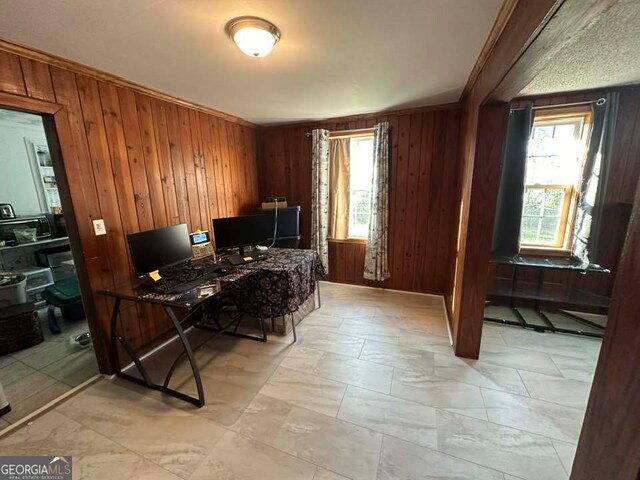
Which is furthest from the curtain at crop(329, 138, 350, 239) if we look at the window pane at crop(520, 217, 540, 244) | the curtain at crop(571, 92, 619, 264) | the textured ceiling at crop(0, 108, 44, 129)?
the textured ceiling at crop(0, 108, 44, 129)

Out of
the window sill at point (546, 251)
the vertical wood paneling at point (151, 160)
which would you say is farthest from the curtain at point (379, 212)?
the vertical wood paneling at point (151, 160)

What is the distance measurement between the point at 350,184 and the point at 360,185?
14 cm

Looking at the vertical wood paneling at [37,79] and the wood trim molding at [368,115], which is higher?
the wood trim molding at [368,115]

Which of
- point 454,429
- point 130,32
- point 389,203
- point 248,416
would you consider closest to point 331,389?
point 248,416

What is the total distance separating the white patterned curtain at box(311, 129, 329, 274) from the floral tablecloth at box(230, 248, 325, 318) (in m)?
1.16

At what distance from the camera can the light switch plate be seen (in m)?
1.95

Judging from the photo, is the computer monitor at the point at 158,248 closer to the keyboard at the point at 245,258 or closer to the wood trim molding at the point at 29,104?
the keyboard at the point at 245,258

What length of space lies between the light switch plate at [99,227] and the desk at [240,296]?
440mm

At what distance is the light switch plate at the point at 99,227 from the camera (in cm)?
195

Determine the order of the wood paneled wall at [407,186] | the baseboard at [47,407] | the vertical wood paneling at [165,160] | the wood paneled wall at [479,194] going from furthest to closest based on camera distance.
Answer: the wood paneled wall at [407,186]
the vertical wood paneling at [165,160]
the baseboard at [47,407]
the wood paneled wall at [479,194]

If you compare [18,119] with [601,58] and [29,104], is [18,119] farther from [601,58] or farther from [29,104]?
[601,58]

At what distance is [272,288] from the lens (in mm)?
2277

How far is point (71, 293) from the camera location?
9.16 feet

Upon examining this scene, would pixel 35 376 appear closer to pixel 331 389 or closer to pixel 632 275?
pixel 331 389
